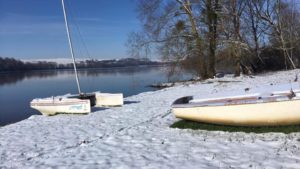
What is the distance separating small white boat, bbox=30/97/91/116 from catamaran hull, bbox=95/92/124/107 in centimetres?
184

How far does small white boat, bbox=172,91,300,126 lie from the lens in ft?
28.9

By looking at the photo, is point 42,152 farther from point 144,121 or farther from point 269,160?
point 269,160

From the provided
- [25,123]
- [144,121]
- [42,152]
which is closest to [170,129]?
[144,121]

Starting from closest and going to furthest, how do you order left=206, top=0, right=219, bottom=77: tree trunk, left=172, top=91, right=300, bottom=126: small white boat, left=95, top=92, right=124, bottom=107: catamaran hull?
1. left=172, top=91, right=300, bottom=126: small white boat
2. left=95, top=92, right=124, bottom=107: catamaran hull
3. left=206, top=0, right=219, bottom=77: tree trunk

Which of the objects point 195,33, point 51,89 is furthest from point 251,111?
point 51,89

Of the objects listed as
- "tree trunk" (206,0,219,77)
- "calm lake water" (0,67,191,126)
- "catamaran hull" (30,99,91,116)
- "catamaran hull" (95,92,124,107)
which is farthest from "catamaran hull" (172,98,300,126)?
"tree trunk" (206,0,219,77)

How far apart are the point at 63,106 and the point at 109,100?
2235 millimetres

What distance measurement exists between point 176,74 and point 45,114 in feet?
57.8

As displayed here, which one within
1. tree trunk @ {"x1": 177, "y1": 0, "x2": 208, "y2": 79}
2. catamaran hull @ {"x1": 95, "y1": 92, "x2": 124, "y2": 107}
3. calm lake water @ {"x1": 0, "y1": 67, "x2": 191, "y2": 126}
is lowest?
calm lake water @ {"x1": 0, "y1": 67, "x2": 191, "y2": 126}

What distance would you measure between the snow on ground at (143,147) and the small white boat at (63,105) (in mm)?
2816

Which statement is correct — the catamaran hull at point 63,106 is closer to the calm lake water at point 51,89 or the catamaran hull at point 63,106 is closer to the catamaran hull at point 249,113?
the calm lake water at point 51,89

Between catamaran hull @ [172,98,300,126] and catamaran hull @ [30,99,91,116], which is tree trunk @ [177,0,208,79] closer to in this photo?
catamaran hull @ [30,99,91,116]

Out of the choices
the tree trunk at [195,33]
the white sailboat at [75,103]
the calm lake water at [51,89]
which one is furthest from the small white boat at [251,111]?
the tree trunk at [195,33]

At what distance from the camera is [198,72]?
108ft
